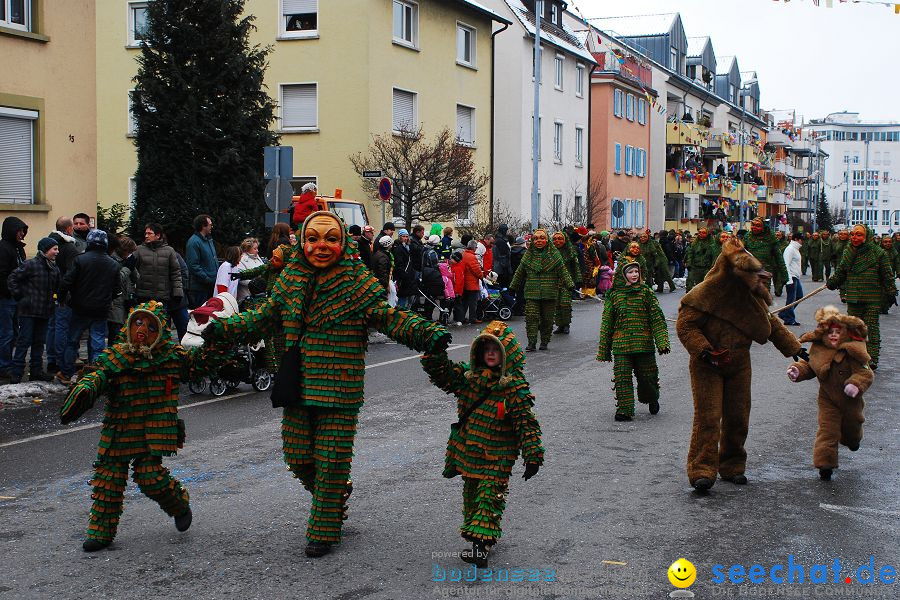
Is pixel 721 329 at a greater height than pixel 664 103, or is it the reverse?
pixel 664 103

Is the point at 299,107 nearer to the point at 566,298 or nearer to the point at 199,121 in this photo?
the point at 199,121

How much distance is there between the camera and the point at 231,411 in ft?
34.9

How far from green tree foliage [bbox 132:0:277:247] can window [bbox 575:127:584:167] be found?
24804 mm

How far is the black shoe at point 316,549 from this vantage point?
18.8 feet

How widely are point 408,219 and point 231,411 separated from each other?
59.2 ft

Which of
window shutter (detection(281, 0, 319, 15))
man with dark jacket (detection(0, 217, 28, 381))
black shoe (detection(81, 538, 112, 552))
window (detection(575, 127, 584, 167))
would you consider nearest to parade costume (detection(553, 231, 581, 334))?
man with dark jacket (detection(0, 217, 28, 381))

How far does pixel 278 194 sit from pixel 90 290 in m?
5.54

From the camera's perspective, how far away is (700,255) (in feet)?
66.4

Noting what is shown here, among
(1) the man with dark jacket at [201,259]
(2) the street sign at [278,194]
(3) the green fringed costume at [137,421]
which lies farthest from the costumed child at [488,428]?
(2) the street sign at [278,194]

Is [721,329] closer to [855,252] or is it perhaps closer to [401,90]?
[855,252]

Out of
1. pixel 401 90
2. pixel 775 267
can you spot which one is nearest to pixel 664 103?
pixel 401 90

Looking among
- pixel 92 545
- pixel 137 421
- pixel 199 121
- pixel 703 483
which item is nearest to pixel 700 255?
pixel 199 121

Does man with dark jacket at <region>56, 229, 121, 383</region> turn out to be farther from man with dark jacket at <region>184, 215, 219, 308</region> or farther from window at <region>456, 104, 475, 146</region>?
window at <region>456, 104, 475, 146</region>

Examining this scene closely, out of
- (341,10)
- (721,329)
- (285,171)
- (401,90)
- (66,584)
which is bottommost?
(66,584)
